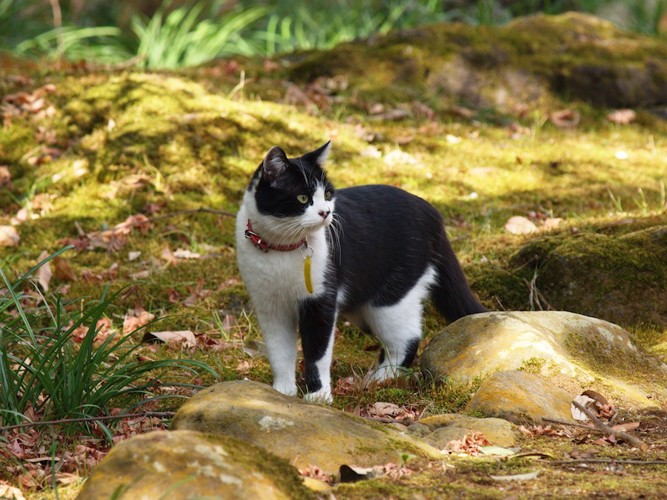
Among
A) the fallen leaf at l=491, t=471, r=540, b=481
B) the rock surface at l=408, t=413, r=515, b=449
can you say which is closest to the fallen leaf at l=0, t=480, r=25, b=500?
the rock surface at l=408, t=413, r=515, b=449

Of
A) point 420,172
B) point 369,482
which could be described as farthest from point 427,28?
point 369,482

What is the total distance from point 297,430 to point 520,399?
3.13ft

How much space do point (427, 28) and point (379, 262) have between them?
454 cm

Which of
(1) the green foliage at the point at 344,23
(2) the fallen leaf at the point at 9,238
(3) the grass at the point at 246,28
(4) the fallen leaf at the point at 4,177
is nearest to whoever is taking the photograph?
(2) the fallen leaf at the point at 9,238

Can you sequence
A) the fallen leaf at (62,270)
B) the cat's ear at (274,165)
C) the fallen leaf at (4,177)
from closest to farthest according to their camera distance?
1. the cat's ear at (274,165)
2. the fallen leaf at (62,270)
3. the fallen leaf at (4,177)

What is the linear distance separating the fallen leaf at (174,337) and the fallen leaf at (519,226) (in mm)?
2253

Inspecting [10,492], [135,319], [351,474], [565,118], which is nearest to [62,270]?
[135,319]

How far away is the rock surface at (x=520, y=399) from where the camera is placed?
2.95 metres

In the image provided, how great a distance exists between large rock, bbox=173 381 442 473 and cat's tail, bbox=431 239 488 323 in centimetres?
158

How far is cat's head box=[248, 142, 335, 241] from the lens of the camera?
11.2 ft

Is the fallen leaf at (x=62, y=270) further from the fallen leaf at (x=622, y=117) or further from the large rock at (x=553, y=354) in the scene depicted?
the fallen leaf at (x=622, y=117)

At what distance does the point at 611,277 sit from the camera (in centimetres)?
428

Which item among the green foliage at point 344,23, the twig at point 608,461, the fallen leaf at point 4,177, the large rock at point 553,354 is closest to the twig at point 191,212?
the fallen leaf at point 4,177

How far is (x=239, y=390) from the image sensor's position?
8.68 feet
